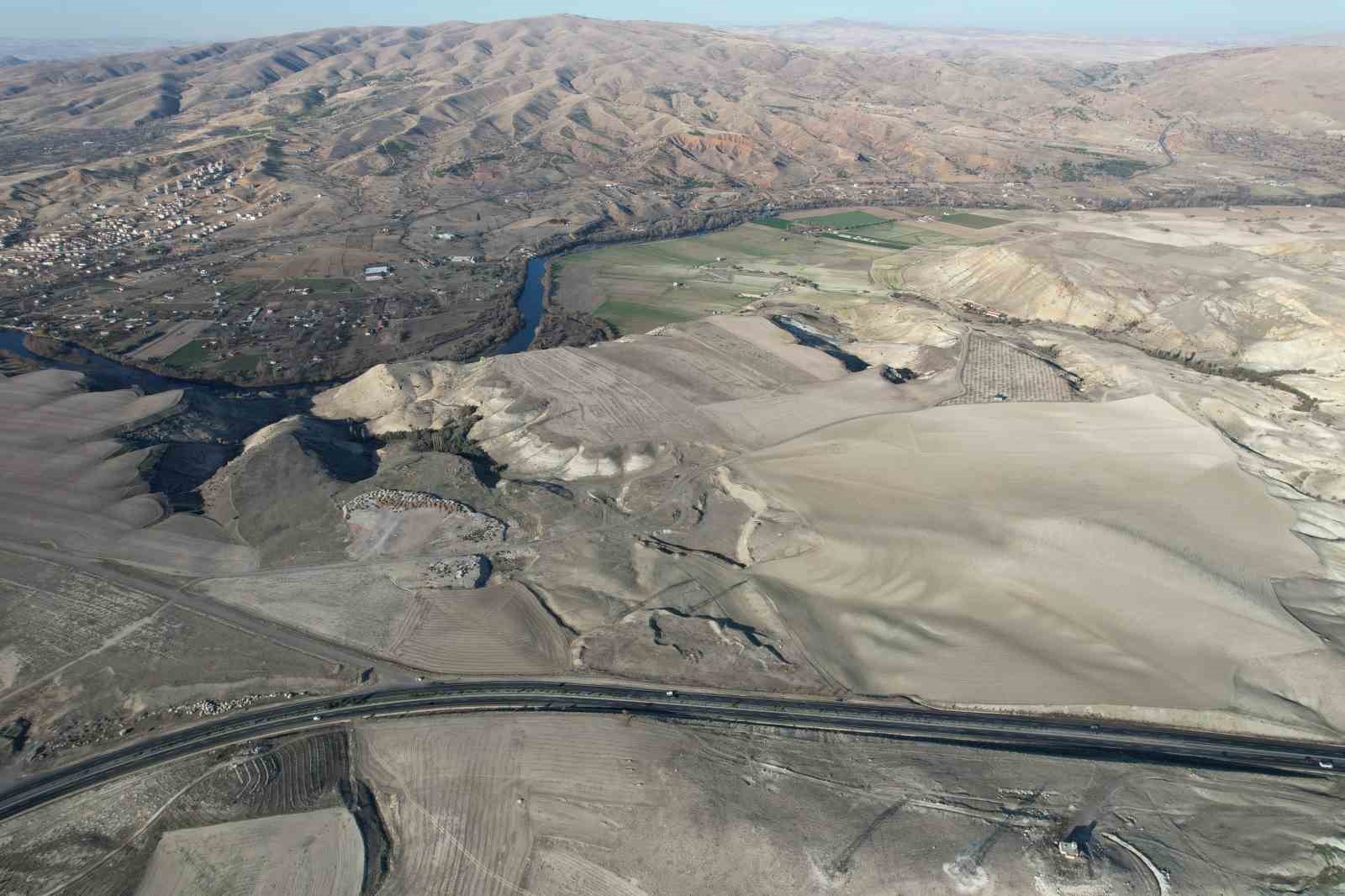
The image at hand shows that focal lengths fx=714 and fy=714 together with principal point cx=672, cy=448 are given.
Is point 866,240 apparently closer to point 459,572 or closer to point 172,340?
point 459,572

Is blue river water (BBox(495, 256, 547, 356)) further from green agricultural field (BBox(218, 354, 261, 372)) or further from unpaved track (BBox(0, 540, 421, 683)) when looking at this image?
unpaved track (BBox(0, 540, 421, 683))

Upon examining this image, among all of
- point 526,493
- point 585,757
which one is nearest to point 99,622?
point 526,493

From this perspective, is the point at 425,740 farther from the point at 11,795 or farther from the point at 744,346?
the point at 744,346

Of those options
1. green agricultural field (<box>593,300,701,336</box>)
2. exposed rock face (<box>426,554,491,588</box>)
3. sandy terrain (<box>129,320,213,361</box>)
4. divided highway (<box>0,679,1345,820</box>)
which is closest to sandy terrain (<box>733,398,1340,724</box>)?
divided highway (<box>0,679,1345,820</box>)

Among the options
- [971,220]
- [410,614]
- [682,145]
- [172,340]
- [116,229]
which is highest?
[682,145]

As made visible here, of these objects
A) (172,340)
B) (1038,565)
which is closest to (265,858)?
(1038,565)

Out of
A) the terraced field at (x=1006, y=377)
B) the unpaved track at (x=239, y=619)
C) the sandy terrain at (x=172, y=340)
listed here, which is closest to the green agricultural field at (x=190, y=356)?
the sandy terrain at (x=172, y=340)
